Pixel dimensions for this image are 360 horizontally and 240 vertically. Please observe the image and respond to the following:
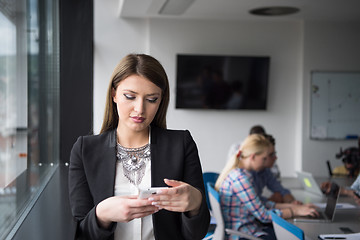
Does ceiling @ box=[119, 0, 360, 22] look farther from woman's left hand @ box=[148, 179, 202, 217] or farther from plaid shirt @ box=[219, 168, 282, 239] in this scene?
woman's left hand @ box=[148, 179, 202, 217]

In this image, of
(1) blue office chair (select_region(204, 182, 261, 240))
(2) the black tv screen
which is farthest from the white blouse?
(2) the black tv screen

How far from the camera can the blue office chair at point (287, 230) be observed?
2.20 m

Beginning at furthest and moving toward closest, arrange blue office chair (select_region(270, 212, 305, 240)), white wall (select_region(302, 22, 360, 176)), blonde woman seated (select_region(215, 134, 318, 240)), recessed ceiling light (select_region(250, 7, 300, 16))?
white wall (select_region(302, 22, 360, 176)), recessed ceiling light (select_region(250, 7, 300, 16)), blonde woman seated (select_region(215, 134, 318, 240)), blue office chair (select_region(270, 212, 305, 240))

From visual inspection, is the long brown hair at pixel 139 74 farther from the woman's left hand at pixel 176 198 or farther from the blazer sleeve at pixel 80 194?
the woman's left hand at pixel 176 198

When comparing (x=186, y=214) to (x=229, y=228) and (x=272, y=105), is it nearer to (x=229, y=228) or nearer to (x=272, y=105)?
(x=229, y=228)

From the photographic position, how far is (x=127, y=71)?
130cm

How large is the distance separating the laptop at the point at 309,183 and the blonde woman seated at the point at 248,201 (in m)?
0.89

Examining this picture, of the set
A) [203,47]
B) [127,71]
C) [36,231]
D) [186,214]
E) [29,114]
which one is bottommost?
[36,231]

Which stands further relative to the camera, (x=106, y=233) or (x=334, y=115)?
(x=334, y=115)

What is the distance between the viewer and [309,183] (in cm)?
431

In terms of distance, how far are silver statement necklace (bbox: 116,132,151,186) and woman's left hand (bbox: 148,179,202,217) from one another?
15 cm

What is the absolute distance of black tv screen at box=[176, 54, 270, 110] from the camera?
22.8ft

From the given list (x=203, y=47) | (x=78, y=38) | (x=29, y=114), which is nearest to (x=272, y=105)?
(x=203, y=47)

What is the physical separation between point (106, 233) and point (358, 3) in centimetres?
563
